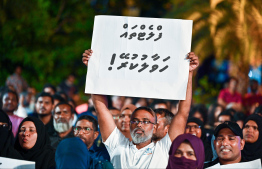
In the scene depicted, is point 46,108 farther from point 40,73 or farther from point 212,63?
point 212,63

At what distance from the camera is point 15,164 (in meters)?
5.13

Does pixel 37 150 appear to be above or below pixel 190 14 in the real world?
below

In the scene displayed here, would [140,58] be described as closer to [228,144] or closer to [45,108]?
[228,144]

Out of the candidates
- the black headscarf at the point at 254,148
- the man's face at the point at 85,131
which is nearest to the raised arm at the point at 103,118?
the man's face at the point at 85,131

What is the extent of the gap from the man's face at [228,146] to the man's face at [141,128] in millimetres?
678

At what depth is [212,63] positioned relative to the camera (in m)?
22.6

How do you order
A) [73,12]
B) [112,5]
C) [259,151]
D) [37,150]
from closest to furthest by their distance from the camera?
[37,150], [259,151], [73,12], [112,5]

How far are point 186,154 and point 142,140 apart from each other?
0.65m

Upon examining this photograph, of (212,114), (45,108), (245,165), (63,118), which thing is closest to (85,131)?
(63,118)

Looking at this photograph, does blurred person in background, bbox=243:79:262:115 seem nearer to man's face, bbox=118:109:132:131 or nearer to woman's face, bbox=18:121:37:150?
man's face, bbox=118:109:132:131

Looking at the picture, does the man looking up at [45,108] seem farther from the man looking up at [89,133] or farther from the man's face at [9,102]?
the man looking up at [89,133]

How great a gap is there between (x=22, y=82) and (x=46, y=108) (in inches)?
259

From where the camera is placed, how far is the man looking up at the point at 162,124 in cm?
606

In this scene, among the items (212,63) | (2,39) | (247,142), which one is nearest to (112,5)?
(212,63)
